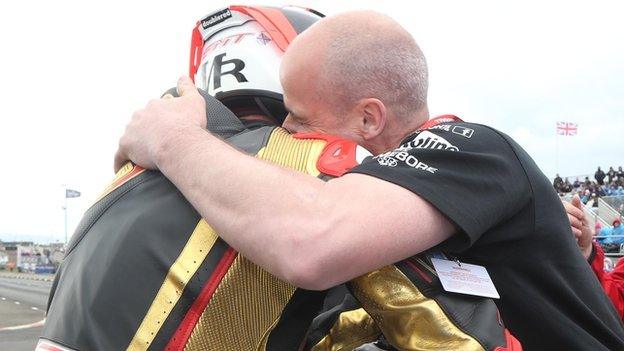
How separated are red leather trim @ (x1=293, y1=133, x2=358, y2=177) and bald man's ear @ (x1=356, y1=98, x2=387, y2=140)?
0.34ft

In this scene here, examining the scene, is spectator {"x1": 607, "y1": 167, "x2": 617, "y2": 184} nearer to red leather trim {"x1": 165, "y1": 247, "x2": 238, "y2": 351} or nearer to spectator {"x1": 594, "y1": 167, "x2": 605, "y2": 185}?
spectator {"x1": 594, "y1": 167, "x2": 605, "y2": 185}

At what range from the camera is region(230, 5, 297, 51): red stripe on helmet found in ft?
7.20

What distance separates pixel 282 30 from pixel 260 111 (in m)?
0.33

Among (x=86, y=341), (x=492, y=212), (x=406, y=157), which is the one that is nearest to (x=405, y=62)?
(x=406, y=157)

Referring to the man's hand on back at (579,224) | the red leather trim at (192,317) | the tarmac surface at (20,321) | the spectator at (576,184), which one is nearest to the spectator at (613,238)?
the spectator at (576,184)

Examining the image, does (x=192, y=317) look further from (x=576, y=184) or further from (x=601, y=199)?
(x=576, y=184)

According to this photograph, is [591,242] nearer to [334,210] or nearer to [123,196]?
[334,210]

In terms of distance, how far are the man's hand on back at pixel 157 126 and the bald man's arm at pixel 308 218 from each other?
14 centimetres

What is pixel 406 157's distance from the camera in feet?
4.89

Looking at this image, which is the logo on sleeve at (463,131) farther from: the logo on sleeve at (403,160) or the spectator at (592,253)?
the spectator at (592,253)

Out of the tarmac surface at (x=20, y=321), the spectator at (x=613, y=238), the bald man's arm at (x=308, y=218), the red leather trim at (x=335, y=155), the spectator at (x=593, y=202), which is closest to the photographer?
the bald man's arm at (x=308, y=218)

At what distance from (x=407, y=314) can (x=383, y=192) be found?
0.27 m

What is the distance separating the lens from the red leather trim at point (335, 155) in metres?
1.52

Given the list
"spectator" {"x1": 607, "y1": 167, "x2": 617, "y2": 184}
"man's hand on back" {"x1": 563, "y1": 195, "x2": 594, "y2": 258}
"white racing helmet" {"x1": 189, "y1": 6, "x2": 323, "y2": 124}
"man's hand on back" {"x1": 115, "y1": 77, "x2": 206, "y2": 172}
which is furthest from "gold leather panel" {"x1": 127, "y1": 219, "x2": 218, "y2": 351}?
"spectator" {"x1": 607, "y1": 167, "x2": 617, "y2": 184}
